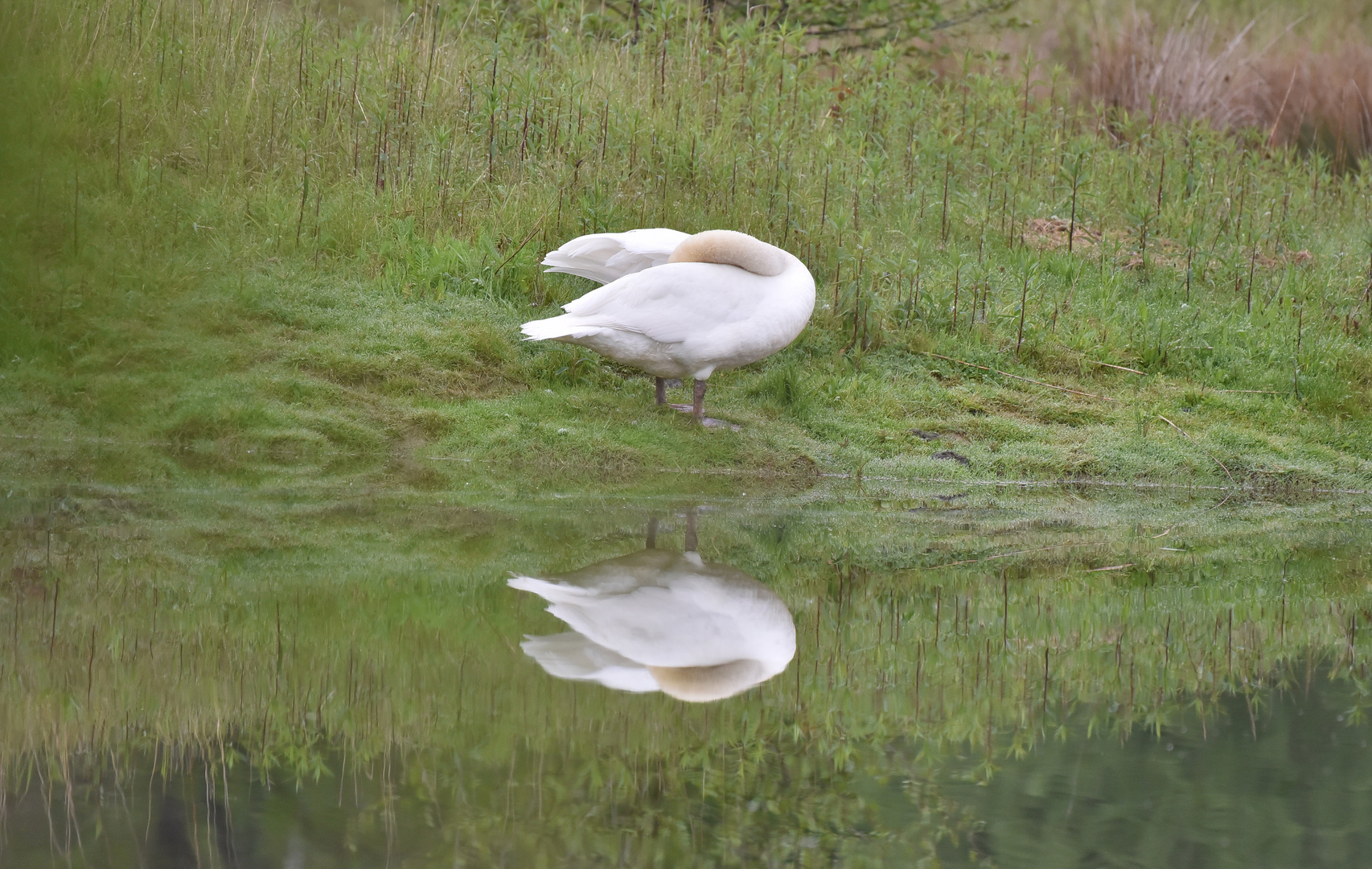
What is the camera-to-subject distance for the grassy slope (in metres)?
6.14

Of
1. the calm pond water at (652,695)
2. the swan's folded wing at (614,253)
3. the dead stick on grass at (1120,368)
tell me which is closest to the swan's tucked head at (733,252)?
the swan's folded wing at (614,253)

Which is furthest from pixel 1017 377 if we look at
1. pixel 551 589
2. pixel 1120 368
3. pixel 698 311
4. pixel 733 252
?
pixel 551 589

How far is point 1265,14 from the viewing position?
52.1 feet

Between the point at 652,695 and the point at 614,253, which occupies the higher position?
the point at 614,253

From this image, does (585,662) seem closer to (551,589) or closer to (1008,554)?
(551,589)

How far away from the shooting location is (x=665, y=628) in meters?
3.41

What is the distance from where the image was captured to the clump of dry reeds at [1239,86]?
11.7m

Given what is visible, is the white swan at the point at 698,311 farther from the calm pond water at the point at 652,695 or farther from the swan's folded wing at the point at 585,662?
the swan's folded wing at the point at 585,662

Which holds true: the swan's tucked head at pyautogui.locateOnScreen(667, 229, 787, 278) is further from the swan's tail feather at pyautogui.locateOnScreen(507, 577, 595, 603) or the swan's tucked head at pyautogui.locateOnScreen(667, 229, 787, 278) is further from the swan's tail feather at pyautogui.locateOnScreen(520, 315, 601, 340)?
the swan's tail feather at pyautogui.locateOnScreen(507, 577, 595, 603)

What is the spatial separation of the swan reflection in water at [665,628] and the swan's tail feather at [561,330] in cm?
192

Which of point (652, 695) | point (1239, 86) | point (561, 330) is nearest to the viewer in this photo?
point (652, 695)

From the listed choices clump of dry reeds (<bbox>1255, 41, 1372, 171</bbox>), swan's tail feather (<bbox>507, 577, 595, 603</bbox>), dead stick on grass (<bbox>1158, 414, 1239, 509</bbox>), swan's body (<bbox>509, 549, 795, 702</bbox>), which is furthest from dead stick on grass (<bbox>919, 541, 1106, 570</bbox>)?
clump of dry reeds (<bbox>1255, 41, 1372, 171</bbox>)

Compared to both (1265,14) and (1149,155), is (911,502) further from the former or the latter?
(1265,14)

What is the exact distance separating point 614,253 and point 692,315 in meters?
0.90
